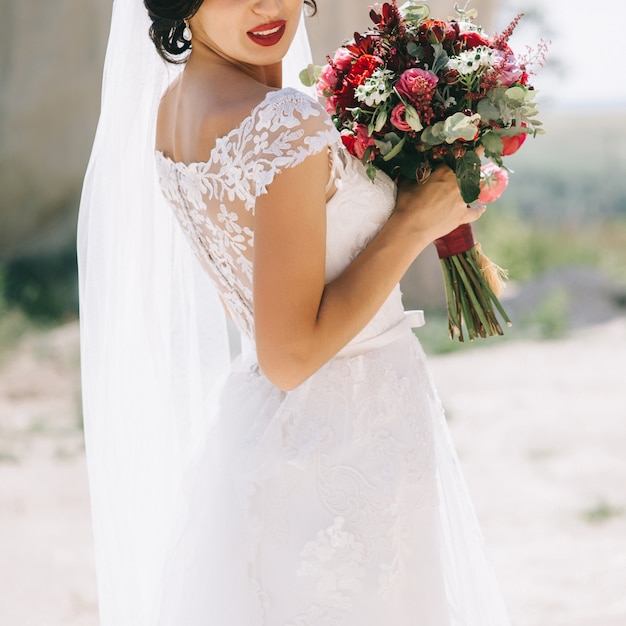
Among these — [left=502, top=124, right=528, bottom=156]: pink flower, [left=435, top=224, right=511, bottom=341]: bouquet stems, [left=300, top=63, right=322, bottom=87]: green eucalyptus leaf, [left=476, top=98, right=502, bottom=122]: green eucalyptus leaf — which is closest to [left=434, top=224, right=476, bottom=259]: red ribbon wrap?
[left=435, top=224, right=511, bottom=341]: bouquet stems

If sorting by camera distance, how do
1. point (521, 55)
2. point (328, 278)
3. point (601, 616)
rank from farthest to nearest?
point (601, 616) → point (521, 55) → point (328, 278)

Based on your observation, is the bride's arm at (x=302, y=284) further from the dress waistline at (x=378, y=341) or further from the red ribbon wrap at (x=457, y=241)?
the red ribbon wrap at (x=457, y=241)

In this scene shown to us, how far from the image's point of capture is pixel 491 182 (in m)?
2.07

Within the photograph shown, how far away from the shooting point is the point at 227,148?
1655 mm

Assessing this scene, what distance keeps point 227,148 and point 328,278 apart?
12.1 inches

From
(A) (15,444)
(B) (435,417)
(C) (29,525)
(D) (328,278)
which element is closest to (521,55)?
(D) (328,278)

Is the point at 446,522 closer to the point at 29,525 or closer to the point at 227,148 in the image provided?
the point at 227,148

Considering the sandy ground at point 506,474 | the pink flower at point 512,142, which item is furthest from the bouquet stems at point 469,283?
the sandy ground at point 506,474

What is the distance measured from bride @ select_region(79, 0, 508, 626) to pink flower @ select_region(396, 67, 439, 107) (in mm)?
160

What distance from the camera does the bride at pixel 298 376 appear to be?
160cm

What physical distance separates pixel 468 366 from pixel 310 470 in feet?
21.5

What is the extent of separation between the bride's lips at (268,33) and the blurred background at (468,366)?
0.83 m

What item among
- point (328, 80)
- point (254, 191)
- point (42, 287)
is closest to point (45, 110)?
point (42, 287)

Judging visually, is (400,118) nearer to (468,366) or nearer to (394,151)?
(394,151)
